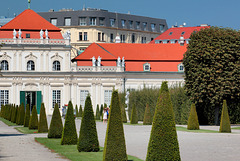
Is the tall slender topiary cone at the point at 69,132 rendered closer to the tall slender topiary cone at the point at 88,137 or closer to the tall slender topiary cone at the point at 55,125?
the tall slender topiary cone at the point at 88,137

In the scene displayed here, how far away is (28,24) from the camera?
76.2m

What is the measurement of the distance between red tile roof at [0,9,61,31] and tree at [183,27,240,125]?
33.5m

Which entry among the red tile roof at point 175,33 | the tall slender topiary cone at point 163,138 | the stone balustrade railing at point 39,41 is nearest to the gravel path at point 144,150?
the tall slender topiary cone at point 163,138

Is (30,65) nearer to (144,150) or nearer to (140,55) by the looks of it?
(140,55)

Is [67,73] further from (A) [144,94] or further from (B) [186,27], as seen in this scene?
(B) [186,27]

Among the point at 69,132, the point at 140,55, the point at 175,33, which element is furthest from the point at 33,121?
the point at 175,33

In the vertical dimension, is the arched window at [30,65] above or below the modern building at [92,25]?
below

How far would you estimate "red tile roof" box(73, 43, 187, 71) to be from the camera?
78.0m

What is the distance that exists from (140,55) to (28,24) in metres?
15.6

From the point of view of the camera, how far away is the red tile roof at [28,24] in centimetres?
7562

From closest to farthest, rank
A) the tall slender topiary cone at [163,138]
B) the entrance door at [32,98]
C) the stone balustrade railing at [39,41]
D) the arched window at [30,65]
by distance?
the tall slender topiary cone at [163,138] < the stone balustrade railing at [39,41] < the entrance door at [32,98] < the arched window at [30,65]

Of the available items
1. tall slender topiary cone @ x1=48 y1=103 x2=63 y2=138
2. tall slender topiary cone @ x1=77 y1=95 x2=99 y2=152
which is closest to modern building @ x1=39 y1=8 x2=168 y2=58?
tall slender topiary cone @ x1=48 y1=103 x2=63 y2=138

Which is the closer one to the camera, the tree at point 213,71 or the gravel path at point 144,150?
the gravel path at point 144,150

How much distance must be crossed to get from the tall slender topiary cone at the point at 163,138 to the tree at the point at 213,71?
28.4 meters
